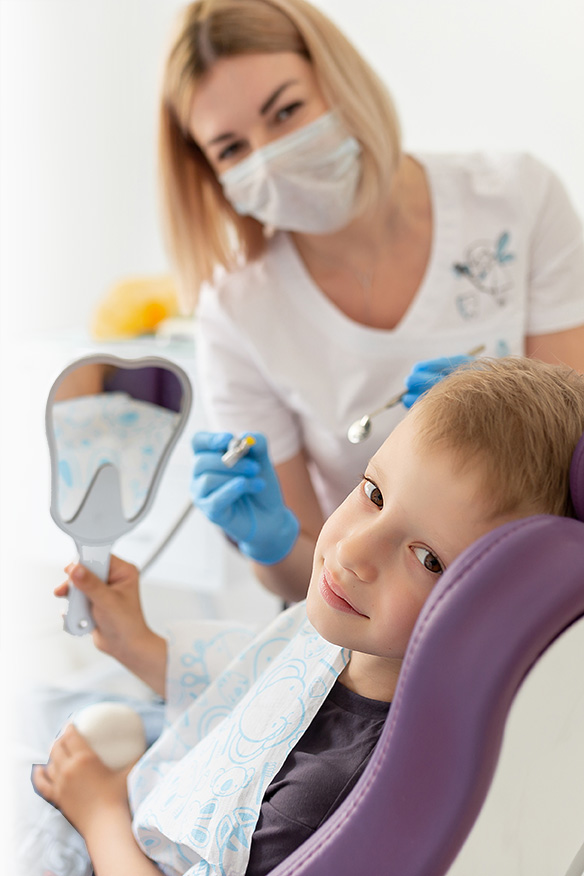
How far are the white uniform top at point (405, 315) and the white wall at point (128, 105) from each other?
633 mm

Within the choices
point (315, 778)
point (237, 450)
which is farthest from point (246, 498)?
point (315, 778)

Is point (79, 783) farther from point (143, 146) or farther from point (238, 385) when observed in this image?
point (143, 146)

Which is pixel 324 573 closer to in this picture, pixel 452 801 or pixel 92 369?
pixel 452 801

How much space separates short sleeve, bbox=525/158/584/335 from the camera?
135 cm

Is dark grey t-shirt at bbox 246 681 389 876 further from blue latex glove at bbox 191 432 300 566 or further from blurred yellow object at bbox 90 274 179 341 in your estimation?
blurred yellow object at bbox 90 274 179 341

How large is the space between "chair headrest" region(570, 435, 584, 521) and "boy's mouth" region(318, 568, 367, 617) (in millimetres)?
184

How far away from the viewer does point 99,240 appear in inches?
115

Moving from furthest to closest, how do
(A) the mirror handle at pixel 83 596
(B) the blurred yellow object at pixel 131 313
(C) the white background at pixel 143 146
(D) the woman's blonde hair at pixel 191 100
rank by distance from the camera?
(B) the blurred yellow object at pixel 131 313 → (D) the woman's blonde hair at pixel 191 100 → (A) the mirror handle at pixel 83 596 → (C) the white background at pixel 143 146

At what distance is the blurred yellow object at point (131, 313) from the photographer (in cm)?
225

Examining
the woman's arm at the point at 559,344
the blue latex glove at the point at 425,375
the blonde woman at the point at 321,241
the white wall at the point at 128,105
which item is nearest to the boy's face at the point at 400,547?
the blue latex glove at the point at 425,375

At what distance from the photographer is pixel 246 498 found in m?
1.05

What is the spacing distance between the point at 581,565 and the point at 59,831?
1.97ft

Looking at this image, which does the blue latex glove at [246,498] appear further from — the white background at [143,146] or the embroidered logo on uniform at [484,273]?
the embroidered logo on uniform at [484,273]

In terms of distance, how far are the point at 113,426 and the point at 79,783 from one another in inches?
14.5
